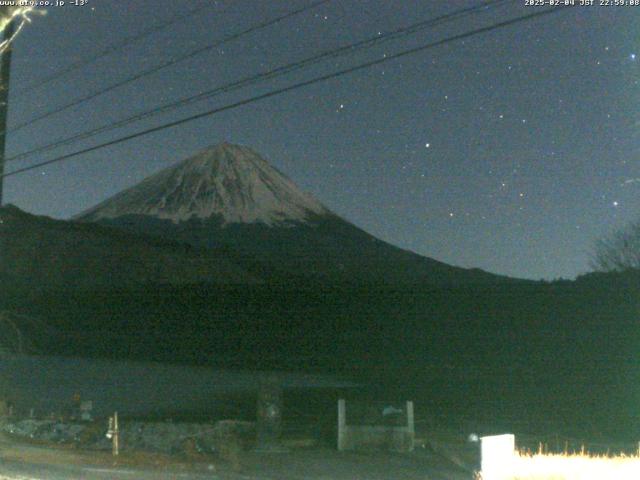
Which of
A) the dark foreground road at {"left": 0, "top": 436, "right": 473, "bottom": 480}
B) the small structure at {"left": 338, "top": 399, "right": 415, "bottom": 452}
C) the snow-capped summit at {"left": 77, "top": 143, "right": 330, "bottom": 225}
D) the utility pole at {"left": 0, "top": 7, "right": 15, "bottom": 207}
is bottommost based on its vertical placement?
the dark foreground road at {"left": 0, "top": 436, "right": 473, "bottom": 480}

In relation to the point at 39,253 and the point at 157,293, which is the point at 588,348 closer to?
the point at 157,293

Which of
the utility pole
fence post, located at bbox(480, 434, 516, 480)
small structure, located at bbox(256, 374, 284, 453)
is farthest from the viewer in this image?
the utility pole

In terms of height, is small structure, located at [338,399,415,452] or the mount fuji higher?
the mount fuji

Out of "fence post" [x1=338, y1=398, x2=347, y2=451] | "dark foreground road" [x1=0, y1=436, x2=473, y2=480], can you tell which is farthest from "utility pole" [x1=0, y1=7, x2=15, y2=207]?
"fence post" [x1=338, y1=398, x2=347, y2=451]

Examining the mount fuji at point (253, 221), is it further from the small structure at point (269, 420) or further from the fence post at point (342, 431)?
the fence post at point (342, 431)

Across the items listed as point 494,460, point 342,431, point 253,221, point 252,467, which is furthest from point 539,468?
point 253,221

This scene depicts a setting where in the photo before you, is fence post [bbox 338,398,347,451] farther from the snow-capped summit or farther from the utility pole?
the snow-capped summit
